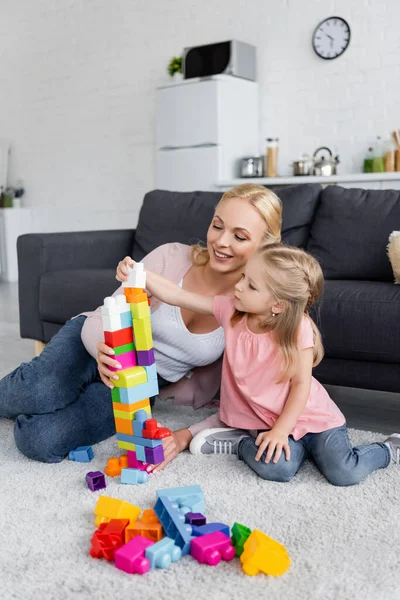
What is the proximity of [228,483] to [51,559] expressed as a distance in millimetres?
515

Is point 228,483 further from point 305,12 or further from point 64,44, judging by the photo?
point 64,44

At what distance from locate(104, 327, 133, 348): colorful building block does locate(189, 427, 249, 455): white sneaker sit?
38cm

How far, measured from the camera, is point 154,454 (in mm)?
1684

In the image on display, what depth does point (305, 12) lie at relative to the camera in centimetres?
495

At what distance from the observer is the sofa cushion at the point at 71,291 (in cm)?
278

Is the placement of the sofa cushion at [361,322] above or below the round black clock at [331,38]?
below

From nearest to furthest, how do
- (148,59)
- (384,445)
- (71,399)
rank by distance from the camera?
(384,445) → (71,399) → (148,59)

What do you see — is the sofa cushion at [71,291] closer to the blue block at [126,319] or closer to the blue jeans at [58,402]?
the blue jeans at [58,402]

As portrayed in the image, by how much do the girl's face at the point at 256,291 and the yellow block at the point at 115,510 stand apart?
0.57 meters

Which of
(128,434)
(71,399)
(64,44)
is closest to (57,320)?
(71,399)

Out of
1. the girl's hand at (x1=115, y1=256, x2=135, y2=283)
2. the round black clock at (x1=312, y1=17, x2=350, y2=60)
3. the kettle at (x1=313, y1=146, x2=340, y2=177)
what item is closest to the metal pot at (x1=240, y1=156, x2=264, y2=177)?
the kettle at (x1=313, y1=146, x2=340, y2=177)

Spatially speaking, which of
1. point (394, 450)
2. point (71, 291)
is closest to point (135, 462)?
point (394, 450)

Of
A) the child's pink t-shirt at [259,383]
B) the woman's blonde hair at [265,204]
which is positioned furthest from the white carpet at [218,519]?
the woman's blonde hair at [265,204]

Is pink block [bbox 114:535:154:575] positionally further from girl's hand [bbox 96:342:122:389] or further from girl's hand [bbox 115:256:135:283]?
girl's hand [bbox 115:256:135:283]
